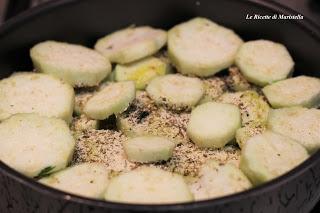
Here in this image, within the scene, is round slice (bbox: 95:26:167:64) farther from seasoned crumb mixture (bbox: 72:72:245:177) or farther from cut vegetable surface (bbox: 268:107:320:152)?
cut vegetable surface (bbox: 268:107:320:152)

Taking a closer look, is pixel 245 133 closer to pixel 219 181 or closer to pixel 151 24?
pixel 219 181

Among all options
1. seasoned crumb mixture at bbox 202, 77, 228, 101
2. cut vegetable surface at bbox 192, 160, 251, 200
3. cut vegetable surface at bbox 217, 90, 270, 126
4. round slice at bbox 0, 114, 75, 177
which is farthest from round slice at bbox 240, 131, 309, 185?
round slice at bbox 0, 114, 75, 177

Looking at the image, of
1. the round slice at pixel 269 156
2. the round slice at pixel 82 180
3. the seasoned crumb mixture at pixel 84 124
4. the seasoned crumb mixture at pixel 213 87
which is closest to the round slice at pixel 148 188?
the round slice at pixel 82 180

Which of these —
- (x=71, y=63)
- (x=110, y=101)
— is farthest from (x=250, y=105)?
(x=71, y=63)

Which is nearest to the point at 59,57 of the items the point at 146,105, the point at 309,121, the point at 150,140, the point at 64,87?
the point at 64,87

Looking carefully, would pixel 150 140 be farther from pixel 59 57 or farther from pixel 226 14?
pixel 226 14
